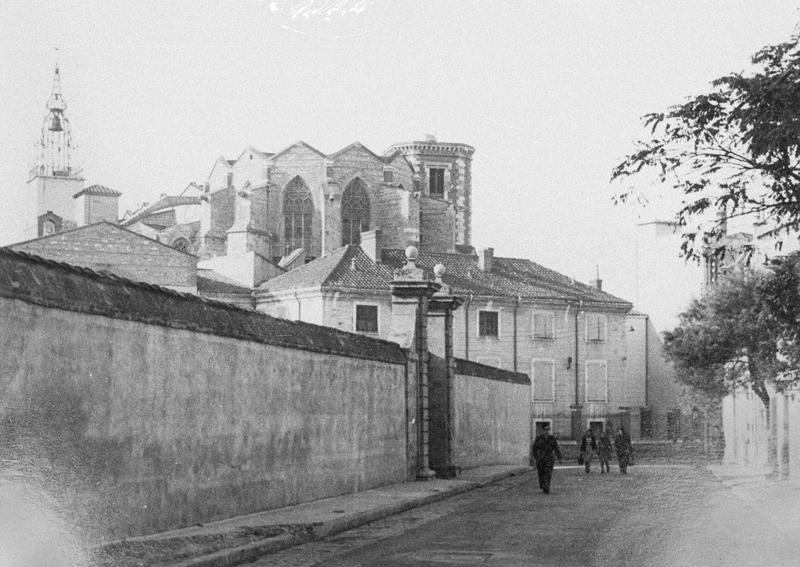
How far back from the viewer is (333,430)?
Result: 62.9ft

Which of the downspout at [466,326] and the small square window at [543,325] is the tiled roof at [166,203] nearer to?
the downspout at [466,326]

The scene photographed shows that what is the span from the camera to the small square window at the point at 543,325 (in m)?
63.9

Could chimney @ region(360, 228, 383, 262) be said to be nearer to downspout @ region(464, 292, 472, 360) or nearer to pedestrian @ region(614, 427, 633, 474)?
downspout @ region(464, 292, 472, 360)

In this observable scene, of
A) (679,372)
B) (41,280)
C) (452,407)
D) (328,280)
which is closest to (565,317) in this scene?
(328,280)

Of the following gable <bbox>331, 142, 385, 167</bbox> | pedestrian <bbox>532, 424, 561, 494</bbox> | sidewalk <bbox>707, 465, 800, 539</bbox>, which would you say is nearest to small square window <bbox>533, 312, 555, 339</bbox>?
gable <bbox>331, 142, 385, 167</bbox>

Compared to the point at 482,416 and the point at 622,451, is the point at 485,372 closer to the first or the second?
the point at 482,416

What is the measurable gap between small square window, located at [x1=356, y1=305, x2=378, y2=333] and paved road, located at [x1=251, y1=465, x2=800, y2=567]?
3592 cm

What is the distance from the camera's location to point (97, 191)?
82.3 metres

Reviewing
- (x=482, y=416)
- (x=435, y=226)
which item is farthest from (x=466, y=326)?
(x=482, y=416)

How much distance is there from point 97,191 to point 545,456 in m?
63.7

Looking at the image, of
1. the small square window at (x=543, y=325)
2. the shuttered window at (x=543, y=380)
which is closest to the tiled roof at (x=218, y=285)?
the small square window at (x=543, y=325)

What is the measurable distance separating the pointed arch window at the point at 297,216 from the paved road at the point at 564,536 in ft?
181

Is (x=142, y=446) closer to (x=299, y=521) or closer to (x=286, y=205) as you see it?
(x=299, y=521)

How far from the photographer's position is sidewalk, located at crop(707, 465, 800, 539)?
1720 cm
